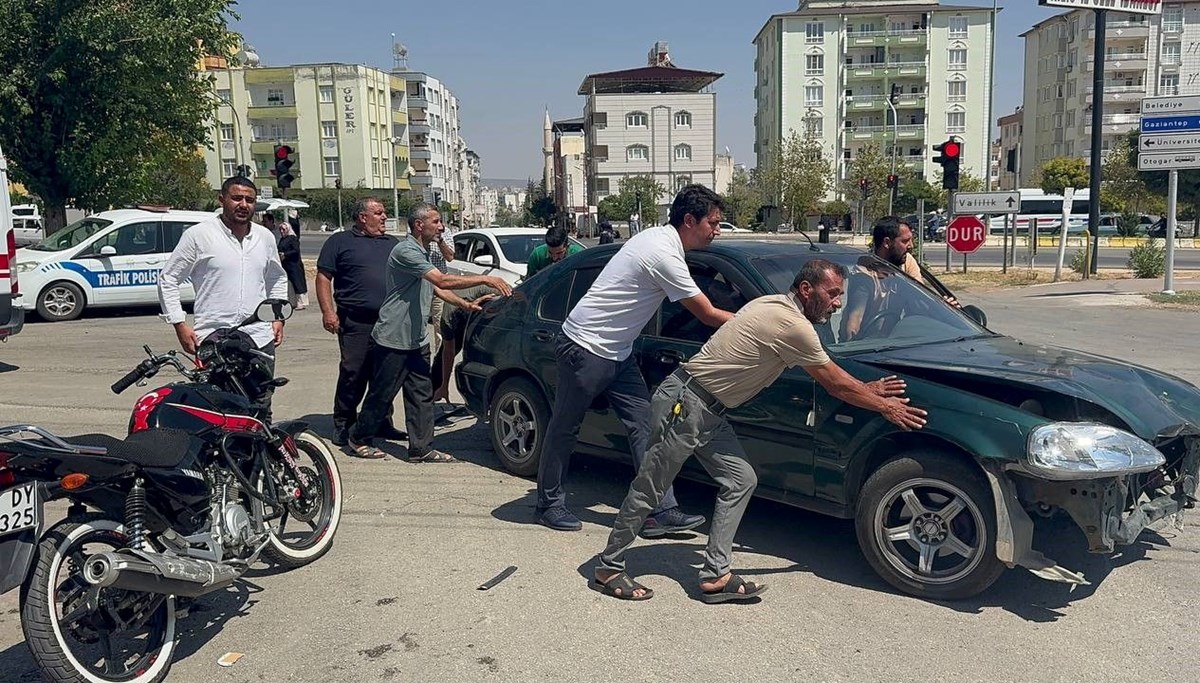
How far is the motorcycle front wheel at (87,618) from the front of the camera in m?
3.26

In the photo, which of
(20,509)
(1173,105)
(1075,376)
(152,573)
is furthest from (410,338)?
(1173,105)

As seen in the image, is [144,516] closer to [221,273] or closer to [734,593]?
[221,273]

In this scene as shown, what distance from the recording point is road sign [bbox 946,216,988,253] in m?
20.0

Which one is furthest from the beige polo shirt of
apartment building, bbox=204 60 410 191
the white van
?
apartment building, bbox=204 60 410 191

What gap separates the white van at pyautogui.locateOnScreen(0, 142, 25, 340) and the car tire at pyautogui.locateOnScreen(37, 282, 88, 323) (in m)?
5.31

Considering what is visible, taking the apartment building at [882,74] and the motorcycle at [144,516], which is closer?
the motorcycle at [144,516]

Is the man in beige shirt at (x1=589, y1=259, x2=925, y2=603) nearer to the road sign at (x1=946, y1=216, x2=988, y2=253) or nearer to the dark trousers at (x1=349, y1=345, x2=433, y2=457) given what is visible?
the dark trousers at (x1=349, y1=345, x2=433, y2=457)

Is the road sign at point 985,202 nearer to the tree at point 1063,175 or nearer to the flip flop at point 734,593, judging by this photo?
the flip flop at point 734,593

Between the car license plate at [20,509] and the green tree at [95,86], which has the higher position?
the green tree at [95,86]

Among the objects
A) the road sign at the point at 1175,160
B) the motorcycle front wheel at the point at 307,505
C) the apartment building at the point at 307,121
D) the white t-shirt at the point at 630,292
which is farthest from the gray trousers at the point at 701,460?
the apartment building at the point at 307,121

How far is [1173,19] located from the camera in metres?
80.8

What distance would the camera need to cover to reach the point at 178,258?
550 centimetres

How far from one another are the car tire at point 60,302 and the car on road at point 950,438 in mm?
13247

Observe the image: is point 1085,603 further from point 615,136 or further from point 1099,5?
point 615,136
